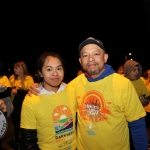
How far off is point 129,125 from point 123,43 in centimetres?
5732

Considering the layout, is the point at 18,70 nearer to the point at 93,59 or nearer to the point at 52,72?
the point at 52,72

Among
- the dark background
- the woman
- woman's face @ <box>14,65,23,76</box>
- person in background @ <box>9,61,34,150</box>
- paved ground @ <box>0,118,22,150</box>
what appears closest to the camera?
the woman

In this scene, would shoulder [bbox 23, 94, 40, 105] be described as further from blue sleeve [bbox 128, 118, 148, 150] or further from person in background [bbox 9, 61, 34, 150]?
person in background [bbox 9, 61, 34, 150]

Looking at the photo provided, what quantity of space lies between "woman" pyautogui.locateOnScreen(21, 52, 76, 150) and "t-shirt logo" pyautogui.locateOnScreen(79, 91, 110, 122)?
0.15 meters

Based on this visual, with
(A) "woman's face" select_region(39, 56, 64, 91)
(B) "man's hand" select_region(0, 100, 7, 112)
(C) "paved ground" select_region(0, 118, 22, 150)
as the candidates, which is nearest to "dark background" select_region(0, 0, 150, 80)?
(C) "paved ground" select_region(0, 118, 22, 150)

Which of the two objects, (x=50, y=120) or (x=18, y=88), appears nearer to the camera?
(x=50, y=120)

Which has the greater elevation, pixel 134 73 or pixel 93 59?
pixel 93 59

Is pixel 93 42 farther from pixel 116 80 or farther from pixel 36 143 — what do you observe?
pixel 36 143

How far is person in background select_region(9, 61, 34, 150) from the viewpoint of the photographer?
16.5 feet

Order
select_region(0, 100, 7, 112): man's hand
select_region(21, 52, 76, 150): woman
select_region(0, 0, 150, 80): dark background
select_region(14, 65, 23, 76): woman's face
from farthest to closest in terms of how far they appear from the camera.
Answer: select_region(0, 0, 150, 80): dark background, select_region(14, 65, 23, 76): woman's face, select_region(0, 100, 7, 112): man's hand, select_region(21, 52, 76, 150): woman

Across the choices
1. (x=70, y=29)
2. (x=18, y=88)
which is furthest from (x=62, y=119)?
(x=70, y=29)

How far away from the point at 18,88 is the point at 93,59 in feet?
11.4

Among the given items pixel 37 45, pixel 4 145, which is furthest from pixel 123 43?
pixel 4 145

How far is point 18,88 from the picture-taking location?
542cm
